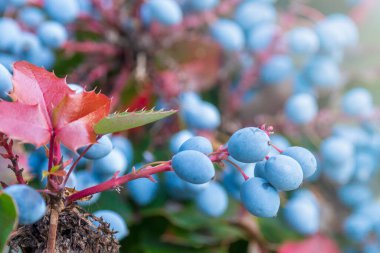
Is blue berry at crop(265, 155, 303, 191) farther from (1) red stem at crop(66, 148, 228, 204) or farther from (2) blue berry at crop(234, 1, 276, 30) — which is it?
(2) blue berry at crop(234, 1, 276, 30)

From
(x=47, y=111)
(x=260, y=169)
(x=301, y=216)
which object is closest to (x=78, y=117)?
(x=47, y=111)

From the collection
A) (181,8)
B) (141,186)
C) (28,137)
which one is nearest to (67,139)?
(28,137)

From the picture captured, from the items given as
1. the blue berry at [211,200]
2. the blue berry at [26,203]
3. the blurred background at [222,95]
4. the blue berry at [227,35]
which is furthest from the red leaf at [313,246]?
the blue berry at [26,203]

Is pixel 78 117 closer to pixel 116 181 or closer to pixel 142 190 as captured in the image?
pixel 116 181

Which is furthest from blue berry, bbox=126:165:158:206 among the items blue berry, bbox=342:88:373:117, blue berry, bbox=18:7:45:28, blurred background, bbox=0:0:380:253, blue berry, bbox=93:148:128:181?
blue berry, bbox=342:88:373:117

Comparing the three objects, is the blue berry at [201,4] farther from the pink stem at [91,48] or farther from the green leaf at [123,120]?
the green leaf at [123,120]

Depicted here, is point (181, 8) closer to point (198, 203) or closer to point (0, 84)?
point (198, 203)
